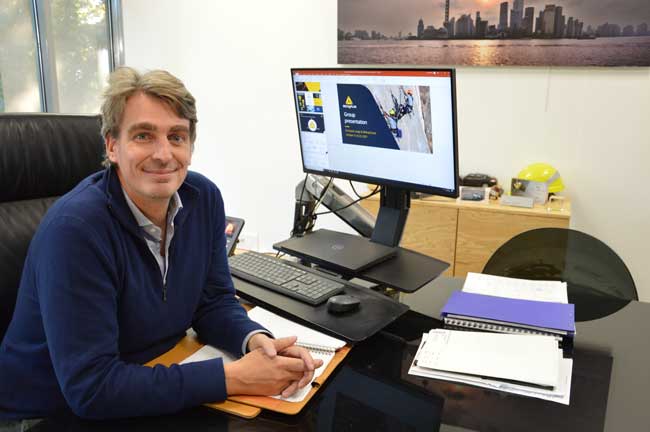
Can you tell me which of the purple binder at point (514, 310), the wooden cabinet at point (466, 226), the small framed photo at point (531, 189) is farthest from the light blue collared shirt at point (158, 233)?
the small framed photo at point (531, 189)

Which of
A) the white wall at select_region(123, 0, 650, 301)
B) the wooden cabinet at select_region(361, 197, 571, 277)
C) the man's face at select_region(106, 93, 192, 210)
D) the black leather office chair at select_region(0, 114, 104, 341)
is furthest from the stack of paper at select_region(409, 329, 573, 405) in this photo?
the white wall at select_region(123, 0, 650, 301)

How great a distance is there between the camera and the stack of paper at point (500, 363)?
38.6 inches

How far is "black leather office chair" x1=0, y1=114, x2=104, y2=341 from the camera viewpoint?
49.5 inches

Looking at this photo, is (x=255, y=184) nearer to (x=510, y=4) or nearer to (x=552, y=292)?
(x=510, y=4)

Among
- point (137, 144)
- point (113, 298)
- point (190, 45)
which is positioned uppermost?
point (190, 45)

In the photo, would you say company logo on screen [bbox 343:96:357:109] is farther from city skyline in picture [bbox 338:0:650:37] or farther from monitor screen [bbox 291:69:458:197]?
city skyline in picture [bbox 338:0:650:37]

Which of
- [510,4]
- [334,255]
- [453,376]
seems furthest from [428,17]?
[453,376]

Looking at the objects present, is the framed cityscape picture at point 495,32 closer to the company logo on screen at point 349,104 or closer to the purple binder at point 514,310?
the company logo on screen at point 349,104

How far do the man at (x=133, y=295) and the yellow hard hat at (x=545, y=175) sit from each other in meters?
2.10

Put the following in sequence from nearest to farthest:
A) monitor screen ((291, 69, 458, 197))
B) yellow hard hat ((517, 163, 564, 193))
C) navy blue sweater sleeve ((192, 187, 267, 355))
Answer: navy blue sweater sleeve ((192, 187, 267, 355)), monitor screen ((291, 69, 458, 197)), yellow hard hat ((517, 163, 564, 193))

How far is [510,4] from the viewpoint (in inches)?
115

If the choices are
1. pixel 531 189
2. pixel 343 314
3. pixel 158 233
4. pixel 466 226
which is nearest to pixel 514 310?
pixel 343 314

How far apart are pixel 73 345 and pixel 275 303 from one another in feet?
1.60

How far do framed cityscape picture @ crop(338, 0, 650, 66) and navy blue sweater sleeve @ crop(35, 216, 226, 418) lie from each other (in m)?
2.62
